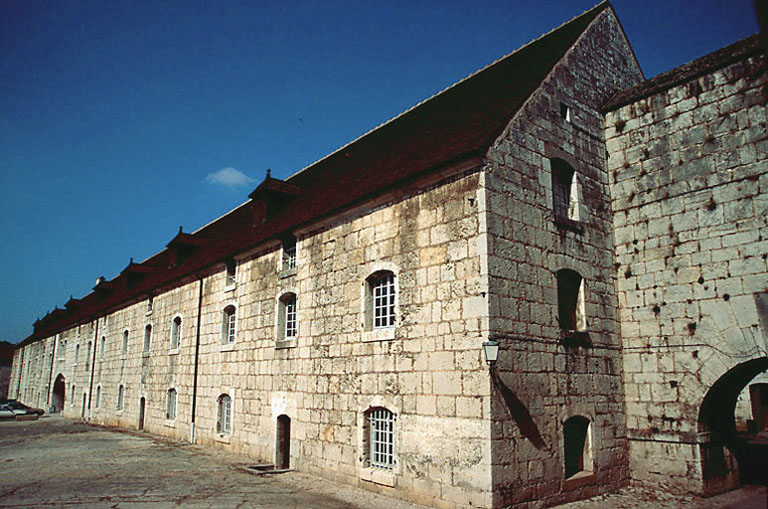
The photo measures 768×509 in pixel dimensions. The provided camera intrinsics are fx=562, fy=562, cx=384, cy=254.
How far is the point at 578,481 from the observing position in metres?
10.4

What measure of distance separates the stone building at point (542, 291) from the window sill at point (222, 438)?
8.94 ft

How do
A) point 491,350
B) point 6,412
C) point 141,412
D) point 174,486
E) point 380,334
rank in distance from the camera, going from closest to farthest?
point 491,350, point 380,334, point 174,486, point 141,412, point 6,412

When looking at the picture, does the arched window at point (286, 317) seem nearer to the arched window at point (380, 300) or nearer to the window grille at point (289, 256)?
the window grille at point (289, 256)

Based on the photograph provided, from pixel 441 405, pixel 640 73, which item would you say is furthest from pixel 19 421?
pixel 640 73

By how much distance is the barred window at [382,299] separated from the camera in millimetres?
11656

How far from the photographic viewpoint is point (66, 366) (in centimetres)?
3719

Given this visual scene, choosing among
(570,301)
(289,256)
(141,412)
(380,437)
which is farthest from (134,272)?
(570,301)

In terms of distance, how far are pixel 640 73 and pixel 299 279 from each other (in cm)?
1070

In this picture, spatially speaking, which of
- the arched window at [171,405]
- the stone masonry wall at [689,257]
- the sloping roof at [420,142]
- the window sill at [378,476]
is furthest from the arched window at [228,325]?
the stone masonry wall at [689,257]

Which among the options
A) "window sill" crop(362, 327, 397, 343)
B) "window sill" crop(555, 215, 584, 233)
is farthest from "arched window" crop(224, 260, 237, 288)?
"window sill" crop(555, 215, 584, 233)

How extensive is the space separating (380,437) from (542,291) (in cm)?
437

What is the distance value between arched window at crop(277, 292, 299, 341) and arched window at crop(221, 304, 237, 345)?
3552 millimetres

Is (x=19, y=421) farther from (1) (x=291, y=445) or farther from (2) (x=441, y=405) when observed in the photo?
(2) (x=441, y=405)

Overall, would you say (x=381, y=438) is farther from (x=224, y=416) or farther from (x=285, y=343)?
(x=224, y=416)
